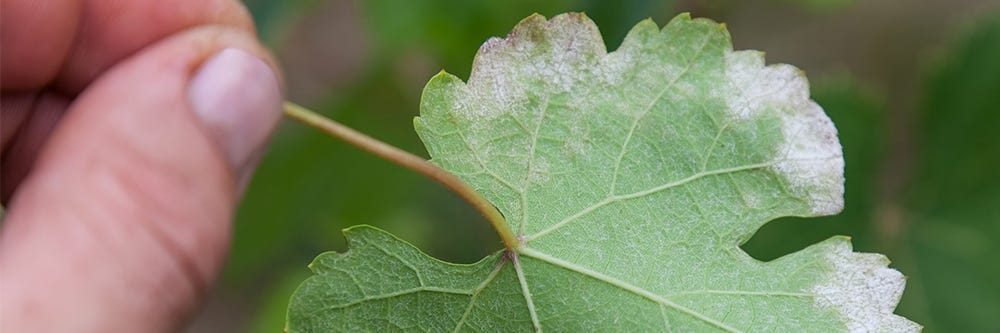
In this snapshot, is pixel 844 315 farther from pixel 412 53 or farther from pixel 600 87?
pixel 412 53

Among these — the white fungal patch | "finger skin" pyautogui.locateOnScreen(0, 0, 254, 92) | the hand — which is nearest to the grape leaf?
the white fungal patch

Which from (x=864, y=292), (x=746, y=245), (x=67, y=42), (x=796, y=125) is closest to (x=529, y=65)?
(x=796, y=125)

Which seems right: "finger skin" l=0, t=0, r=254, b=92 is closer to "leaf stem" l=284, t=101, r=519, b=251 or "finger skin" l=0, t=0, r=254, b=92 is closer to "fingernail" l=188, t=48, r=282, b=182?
"fingernail" l=188, t=48, r=282, b=182

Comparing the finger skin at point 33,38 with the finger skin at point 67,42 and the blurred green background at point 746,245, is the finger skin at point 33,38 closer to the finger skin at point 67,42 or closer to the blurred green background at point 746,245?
the finger skin at point 67,42

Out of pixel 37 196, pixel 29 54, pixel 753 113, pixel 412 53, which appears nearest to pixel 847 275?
pixel 753 113

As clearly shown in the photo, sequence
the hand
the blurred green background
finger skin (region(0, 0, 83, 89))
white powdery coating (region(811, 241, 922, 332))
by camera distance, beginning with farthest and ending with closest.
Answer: the blurred green background < finger skin (region(0, 0, 83, 89)) < white powdery coating (region(811, 241, 922, 332)) < the hand

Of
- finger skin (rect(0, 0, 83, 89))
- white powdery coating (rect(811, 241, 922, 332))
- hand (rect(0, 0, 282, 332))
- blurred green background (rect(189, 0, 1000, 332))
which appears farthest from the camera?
blurred green background (rect(189, 0, 1000, 332))

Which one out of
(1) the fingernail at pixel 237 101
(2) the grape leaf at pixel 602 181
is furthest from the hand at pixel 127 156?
(2) the grape leaf at pixel 602 181
